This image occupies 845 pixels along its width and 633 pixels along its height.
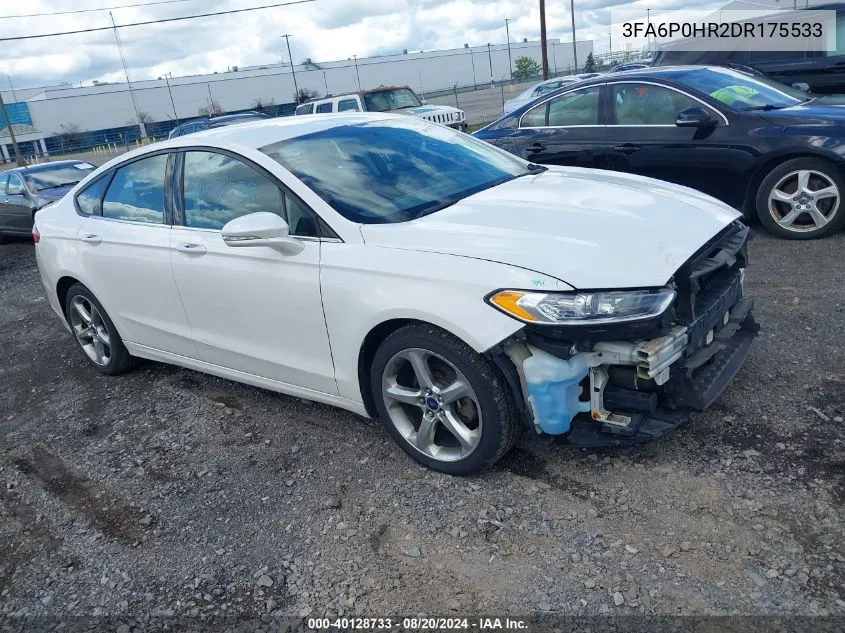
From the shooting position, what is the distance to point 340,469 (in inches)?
135

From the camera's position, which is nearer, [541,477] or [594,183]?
[541,477]

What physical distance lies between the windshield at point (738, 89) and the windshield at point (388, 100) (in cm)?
1175

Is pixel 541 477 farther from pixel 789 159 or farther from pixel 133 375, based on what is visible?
pixel 789 159

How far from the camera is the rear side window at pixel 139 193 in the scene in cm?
413

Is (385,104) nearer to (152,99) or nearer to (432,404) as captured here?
(432,404)

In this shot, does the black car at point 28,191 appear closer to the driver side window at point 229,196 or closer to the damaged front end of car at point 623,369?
the driver side window at point 229,196

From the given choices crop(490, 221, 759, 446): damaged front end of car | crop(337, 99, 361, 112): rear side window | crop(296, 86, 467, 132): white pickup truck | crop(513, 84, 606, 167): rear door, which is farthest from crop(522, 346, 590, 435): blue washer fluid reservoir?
crop(337, 99, 361, 112): rear side window

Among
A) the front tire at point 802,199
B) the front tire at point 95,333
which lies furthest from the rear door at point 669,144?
the front tire at point 95,333

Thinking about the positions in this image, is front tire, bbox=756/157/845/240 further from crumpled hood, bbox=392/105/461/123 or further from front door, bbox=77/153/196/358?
crumpled hood, bbox=392/105/461/123

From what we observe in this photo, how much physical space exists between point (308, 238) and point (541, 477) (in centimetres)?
156

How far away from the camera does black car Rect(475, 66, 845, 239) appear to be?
A: 573 centimetres

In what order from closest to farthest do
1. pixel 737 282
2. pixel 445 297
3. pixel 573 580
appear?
pixel 573 580, pixel 445 297, pixel 737 282

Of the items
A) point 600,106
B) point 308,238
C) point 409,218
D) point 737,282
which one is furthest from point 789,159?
point 308,238

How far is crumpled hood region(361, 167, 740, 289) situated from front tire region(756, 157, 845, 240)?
274 cm
